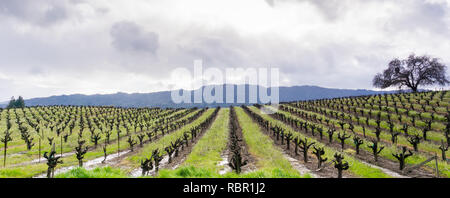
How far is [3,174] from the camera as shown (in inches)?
603

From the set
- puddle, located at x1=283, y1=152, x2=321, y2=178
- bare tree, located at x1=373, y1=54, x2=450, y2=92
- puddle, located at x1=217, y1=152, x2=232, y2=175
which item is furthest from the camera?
bare tree, located at x1=373, y1=54, x2=450, y2=92

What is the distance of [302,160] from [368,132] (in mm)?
17559

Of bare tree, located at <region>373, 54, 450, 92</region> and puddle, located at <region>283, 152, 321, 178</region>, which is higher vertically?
bare tree, located at <region>373, 54, 450, 92</region>

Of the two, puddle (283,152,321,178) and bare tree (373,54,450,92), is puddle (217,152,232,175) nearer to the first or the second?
puddle (283,152,321,178)

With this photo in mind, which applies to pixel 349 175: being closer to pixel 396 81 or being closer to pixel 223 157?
pixel 223 157

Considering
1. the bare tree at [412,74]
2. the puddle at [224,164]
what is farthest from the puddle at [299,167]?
the bare tree at [412,74]

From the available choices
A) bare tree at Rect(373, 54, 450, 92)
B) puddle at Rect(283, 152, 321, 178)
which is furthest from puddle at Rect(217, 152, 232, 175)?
bare tree at Rect(373, 54, 450, 92)

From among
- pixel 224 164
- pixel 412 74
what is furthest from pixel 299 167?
pixel 412 74

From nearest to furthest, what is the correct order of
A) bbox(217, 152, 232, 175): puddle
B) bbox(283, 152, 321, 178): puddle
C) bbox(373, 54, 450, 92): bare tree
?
bbox(283, 152, 321, 178): puddle < bbox(217, 152, 232, 175): puddle < bbox(373, 54, 450, 92): bare tree

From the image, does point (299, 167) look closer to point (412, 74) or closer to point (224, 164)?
point (224, 164)

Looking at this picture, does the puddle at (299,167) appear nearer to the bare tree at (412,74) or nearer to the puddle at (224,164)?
the puddle at (224,164)

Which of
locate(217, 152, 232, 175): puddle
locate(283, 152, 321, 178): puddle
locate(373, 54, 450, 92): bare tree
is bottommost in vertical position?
locate(217, 152, 232, 175): puddle
